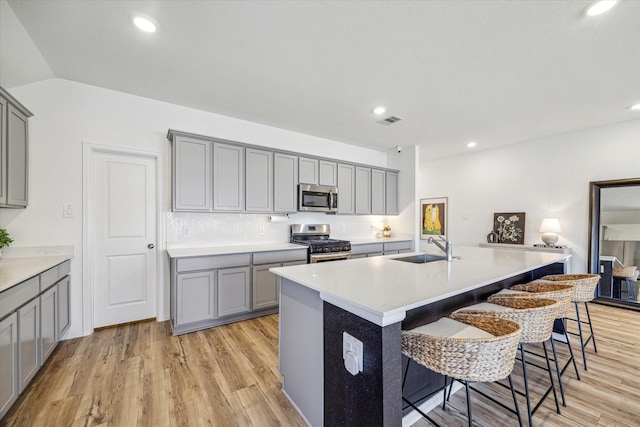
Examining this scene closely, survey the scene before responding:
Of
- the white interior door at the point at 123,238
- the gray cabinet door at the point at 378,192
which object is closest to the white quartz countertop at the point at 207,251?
the white interior door at the point at 123,238

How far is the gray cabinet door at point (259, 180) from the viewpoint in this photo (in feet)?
11.5

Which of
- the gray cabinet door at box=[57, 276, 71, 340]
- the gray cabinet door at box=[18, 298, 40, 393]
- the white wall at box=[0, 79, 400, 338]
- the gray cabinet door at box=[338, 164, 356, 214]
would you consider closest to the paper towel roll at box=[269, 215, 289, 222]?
the white wall at box=[0, 79, 400, 338]

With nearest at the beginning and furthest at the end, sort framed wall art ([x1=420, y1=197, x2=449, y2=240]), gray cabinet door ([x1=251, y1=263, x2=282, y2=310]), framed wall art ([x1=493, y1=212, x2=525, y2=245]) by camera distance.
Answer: gray cabinet door ([x1=251, y1=263, x2=282, y2=310]) → framed wall art ([x1=493, y1=212, x2=525, y2=245]) → framed wall art ([x1=420, y1=197, x2=449, y2=240])

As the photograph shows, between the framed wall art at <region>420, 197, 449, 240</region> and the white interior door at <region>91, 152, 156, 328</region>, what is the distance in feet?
17.8

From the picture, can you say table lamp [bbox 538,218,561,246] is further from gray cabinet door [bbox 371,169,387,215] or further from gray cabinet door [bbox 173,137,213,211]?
A: gray cabinet door [bbox 173,137,213,211]

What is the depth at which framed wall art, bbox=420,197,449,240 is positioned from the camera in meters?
6.01

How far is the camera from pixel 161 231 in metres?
3.18

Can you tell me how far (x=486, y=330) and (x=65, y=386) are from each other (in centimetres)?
289

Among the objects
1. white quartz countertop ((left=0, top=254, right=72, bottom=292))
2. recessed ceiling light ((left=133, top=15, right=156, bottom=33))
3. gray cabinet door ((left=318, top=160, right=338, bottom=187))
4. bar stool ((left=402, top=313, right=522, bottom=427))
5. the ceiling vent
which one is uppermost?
recessed ceiling light ((left=133, top=15, right=156, bottom=33))

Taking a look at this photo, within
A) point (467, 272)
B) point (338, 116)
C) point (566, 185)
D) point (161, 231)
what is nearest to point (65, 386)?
point (161, 231)

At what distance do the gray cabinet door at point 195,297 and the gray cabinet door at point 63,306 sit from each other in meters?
0.92

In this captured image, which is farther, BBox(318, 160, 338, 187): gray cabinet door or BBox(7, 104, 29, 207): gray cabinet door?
BBox(318, 160, 338, 187): gray cabinet door

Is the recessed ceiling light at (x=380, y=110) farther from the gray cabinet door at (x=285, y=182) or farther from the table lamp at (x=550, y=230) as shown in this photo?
the table lamp at (x=550, y=230)

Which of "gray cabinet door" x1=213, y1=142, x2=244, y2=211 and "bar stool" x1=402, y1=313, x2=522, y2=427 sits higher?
"gray cabinet door" x1=213, y1=142, x2=244, y2=211
